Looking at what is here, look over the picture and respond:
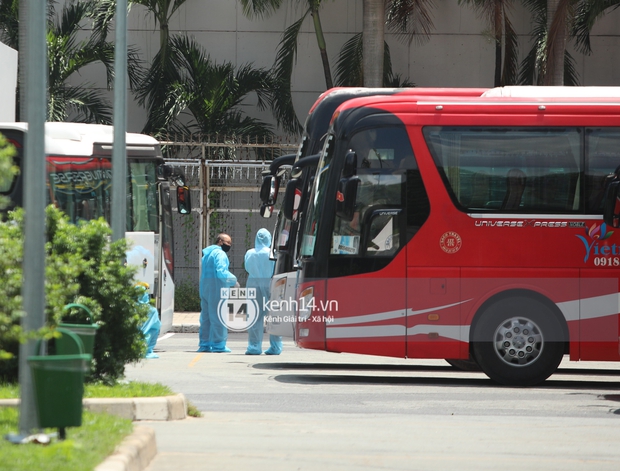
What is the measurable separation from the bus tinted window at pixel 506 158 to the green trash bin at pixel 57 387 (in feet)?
20.7

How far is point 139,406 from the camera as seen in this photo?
789cm

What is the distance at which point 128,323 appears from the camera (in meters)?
8.91

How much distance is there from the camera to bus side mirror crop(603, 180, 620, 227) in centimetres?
1104

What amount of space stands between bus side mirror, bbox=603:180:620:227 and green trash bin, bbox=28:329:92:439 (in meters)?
6.92

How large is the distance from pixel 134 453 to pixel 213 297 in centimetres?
949

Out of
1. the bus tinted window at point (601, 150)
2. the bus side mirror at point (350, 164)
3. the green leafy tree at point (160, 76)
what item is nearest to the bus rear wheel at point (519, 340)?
the bus tinted window at point (601, 150)

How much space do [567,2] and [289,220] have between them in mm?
8332

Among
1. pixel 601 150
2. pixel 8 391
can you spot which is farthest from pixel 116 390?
pixel 601 150

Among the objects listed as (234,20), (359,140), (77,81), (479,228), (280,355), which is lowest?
(280,355)

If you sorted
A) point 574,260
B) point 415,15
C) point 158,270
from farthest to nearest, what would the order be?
point 415,15 → point 158,270 → point 574,260

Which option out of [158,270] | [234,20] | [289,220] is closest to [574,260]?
[289,220]

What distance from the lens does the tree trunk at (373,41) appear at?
19797mm

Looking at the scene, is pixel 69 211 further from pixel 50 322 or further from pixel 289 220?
pixel 50 322

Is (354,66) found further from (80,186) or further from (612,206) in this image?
(612,206)
